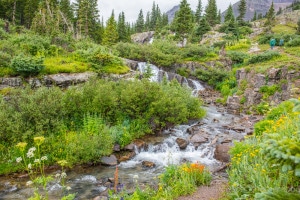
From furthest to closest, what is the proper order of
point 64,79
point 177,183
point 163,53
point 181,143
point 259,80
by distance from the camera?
1. point 163,53
2. point 259,80
3. point 64,79
4. point 181,143
5. point 177,183

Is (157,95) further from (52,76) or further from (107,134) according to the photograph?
(52,76)

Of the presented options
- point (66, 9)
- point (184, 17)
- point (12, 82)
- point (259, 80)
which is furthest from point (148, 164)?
point (66, 9)

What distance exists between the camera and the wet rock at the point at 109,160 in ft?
36.5

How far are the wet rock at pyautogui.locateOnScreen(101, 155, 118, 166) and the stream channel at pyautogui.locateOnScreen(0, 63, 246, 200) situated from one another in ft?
0.82

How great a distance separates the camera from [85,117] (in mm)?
13039

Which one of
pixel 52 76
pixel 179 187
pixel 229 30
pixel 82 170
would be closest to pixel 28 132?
pixel 82 170

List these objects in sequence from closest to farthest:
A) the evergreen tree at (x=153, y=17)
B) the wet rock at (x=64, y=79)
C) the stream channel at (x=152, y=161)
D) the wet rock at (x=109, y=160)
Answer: the stream channel at (x=152, y=161), the wet rock at (x=109, y=160), the wet rock at (x=64, y=79), the evergreen tree at (x=153, y=17)

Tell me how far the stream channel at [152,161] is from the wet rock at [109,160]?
25 cm

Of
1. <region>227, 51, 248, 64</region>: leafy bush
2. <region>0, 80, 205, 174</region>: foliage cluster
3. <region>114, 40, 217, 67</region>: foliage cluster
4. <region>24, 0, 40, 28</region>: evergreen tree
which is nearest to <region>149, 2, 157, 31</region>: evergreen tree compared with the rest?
<region>24, 0, 40, 28</region>: evergreen tree

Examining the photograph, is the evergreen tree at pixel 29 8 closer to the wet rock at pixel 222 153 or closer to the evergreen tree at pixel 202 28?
the evergreen tree at pixel 202 28

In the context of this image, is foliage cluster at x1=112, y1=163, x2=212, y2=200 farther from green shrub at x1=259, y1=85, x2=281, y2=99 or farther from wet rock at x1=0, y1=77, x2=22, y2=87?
green shrub at x1=259, y1=85, x2=281, y2=99

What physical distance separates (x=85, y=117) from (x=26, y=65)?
7.21 meters

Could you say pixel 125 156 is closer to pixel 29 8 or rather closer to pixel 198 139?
pixel 198 139

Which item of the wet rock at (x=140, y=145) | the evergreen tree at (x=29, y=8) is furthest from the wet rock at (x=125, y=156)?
the evergreen tree at (x=29, y=8)
